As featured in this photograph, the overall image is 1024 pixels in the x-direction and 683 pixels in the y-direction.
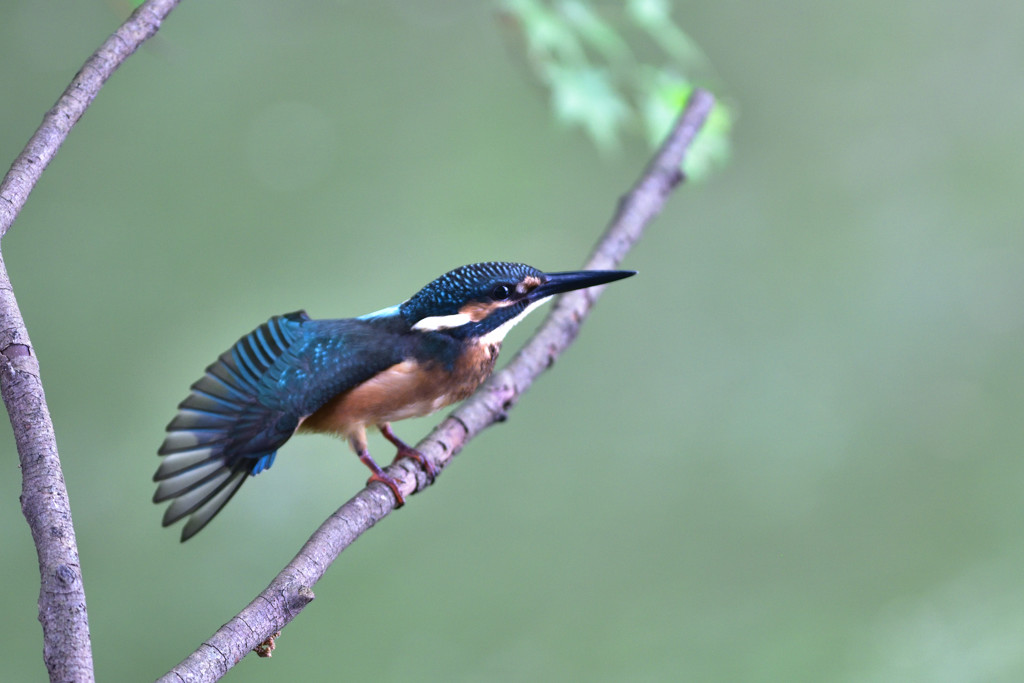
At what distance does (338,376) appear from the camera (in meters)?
0.62

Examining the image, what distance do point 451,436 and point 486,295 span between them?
0.19m

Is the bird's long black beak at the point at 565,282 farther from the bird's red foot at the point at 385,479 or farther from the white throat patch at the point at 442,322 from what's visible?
the bird's red foot at the point at 385,479

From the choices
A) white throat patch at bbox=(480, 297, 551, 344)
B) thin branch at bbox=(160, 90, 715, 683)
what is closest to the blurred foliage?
thin branch at bbox=(160, 90, 715, 683)

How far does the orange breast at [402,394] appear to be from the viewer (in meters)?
0.65

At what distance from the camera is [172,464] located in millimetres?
569

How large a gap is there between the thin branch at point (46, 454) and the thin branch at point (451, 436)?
6cm

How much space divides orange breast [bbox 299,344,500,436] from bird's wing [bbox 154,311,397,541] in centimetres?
2

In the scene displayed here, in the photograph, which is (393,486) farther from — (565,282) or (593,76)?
(593,76)

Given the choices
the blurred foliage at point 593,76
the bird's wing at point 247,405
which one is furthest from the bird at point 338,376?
Answer: the blurred foliage at point 593,76

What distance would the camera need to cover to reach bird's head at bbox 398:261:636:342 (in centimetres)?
63

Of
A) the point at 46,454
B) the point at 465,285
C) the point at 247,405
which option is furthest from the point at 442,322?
the point at 46,454

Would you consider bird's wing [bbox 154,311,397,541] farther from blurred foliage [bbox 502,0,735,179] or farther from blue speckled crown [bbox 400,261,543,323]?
blurred foliage [bbox 502,0,735,179]

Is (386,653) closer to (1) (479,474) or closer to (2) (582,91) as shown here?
(1) (479,474)

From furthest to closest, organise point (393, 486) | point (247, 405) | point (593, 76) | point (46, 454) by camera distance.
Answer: point (593, 76)
point (393, 486)
point (247, 405)
point (46, 454)
